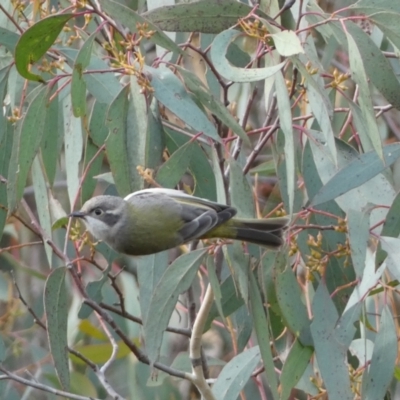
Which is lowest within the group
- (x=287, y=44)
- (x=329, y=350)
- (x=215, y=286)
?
(x=329, y=350)

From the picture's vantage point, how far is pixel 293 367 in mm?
2461

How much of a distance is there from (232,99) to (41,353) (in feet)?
4.91

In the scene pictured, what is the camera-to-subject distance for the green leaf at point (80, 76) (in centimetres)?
227

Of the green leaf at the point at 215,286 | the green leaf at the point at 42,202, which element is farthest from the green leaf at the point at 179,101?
the green leaf at the point at 42,202

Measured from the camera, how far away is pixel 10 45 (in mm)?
2582

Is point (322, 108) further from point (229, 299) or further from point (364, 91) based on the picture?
point (229, 299)

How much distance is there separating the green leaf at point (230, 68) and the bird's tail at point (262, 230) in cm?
44

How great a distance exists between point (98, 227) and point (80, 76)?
0.51 m

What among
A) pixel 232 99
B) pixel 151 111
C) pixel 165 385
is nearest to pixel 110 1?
pixel 151 111

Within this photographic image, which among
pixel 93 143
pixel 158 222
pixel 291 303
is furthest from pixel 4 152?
pixel 291 303

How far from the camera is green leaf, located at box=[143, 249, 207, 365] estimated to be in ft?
7.75

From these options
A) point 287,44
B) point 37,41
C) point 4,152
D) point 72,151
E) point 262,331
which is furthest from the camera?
point 4,152

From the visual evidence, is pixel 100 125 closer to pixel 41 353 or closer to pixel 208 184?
pixel 208 184

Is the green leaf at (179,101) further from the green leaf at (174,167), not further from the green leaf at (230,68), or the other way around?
the green leaf at (174,167)
